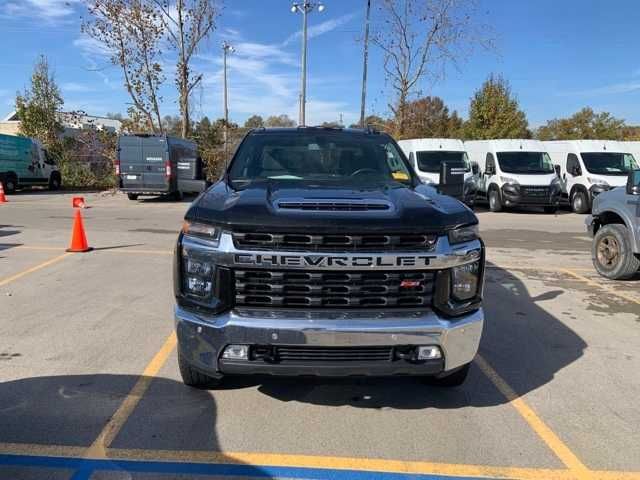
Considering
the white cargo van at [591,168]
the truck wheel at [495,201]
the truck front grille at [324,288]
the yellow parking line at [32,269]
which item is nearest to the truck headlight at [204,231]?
the truck front grille at [324,288]

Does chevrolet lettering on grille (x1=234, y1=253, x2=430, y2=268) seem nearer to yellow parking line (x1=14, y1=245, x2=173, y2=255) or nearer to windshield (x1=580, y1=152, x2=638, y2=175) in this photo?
yellow parking line (x1=14, y1=245, x2=173, y2=255)

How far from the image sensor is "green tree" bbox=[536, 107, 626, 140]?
45438mm

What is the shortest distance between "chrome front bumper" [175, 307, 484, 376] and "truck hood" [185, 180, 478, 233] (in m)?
0.51

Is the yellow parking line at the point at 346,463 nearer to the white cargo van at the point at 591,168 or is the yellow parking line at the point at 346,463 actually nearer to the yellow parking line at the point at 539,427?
the yellow parking line at the point at 539,427

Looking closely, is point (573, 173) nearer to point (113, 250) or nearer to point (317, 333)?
point (113, 250)

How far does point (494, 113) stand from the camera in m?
38.6

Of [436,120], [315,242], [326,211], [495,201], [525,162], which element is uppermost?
[436,120]

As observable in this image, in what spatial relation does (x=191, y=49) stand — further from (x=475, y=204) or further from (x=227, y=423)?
(x=227, y=423)

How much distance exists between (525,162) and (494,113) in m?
20.9

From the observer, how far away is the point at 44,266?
838 cm

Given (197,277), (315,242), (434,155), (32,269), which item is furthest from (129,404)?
(434,155)

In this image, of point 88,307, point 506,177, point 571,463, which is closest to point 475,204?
point 506,177

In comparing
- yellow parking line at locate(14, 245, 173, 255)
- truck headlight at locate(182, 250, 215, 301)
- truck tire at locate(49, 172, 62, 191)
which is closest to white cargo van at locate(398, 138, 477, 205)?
yellow parking line at locate(14, 245, 173, 255)

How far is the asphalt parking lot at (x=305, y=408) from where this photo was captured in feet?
10.4
